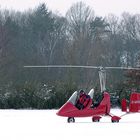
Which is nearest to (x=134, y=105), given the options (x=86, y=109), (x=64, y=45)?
(x=86, y=109)

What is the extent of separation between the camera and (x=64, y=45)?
6178 centimetres

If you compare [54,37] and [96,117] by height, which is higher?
[54,37]

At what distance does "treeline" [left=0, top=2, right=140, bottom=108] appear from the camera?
169ft

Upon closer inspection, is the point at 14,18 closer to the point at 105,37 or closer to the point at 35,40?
the point at 35,40

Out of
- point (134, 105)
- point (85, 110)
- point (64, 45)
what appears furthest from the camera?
point (64, 45)

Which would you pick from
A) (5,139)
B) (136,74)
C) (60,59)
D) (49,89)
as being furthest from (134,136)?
(60,59)

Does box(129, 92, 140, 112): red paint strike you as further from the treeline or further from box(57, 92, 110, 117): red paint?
the treeline

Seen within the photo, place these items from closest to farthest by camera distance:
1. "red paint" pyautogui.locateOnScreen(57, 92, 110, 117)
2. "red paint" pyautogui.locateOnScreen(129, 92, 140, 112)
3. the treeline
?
"red paint" pyautogui.locateOnScreen(57, 92, 110, 117)
"red paint" pyautogui.locateOnScreen(129, 92, 140, 112)
the treeline

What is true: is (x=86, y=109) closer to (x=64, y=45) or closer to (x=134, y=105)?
(x=134, y=105)

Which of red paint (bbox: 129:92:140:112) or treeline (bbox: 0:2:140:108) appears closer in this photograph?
red paint (bbox: 129:92:140:112)

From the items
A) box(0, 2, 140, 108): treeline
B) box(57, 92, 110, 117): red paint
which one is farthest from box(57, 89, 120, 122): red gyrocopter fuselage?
box(0, 2, 140, 108): treeline

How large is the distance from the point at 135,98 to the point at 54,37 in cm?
4526

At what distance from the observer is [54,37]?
213ft

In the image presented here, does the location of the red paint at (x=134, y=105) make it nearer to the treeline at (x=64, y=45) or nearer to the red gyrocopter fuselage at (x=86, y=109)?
the red gyrocopter fuselage at (x=86, y=109)
